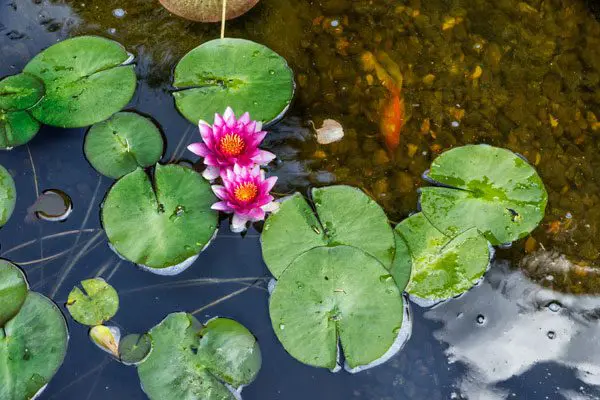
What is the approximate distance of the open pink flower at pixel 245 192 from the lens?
102 inches

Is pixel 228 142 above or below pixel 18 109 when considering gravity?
above

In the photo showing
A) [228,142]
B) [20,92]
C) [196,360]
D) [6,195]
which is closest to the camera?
[196,360]

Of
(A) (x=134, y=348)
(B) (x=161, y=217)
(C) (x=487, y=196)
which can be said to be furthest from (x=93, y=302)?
(C) (x=487, y=196)

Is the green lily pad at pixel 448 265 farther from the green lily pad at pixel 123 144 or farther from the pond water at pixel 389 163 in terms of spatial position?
the green lily pad at pixel 123 144

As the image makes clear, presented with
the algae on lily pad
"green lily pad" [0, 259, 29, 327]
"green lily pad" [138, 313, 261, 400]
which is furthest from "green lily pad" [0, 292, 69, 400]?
the algae on lily pad

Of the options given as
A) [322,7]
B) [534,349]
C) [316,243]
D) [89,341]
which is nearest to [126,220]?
[89,341]

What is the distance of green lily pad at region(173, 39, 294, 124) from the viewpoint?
294 centimetres

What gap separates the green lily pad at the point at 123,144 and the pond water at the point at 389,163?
0.38 feet

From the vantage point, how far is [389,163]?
3107 millimetres

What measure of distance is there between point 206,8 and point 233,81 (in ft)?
1.70

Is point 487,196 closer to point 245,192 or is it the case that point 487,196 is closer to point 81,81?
point 245,192

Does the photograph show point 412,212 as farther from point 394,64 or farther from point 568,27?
point 568,27

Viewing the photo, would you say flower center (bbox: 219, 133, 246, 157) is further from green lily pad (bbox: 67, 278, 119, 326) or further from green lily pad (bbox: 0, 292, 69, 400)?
green lily pad (bbox: 0, 292, 69, 400)

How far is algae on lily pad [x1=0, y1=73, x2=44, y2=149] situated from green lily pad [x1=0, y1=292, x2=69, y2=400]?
2.77ft
